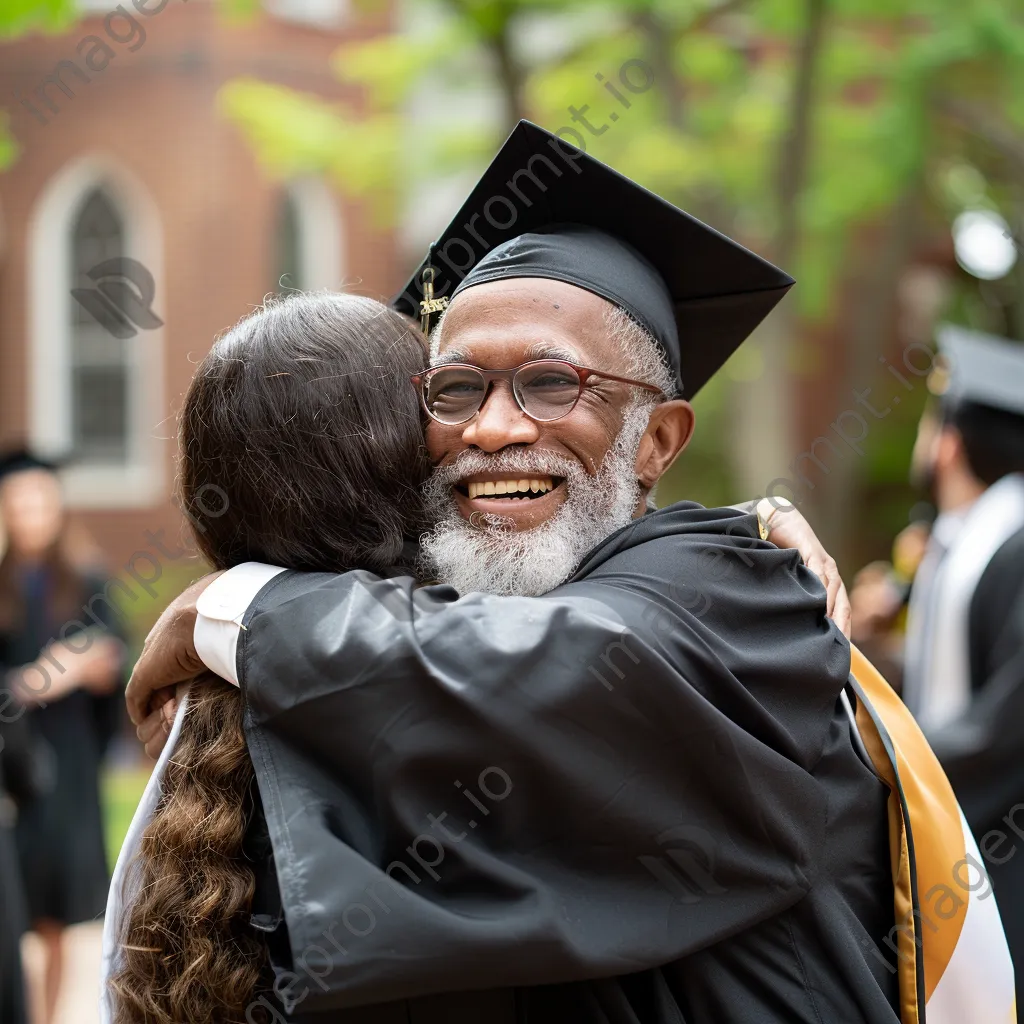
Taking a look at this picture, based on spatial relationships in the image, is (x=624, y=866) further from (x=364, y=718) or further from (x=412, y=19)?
(x=412, y=19)

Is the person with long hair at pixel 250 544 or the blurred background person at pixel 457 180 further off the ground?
the blurred background person at pixel 457 180

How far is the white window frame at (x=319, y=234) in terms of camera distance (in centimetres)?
1636

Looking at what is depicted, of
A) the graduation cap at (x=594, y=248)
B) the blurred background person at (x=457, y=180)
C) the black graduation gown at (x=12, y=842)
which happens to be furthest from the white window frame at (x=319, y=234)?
the graduation cap at (x=594, y=248)

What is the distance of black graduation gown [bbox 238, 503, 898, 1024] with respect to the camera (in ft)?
5.89

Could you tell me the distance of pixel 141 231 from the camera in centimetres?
1606

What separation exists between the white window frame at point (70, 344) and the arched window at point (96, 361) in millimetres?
73

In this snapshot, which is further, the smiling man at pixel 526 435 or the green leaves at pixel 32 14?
the green leaves at pixel 32 14

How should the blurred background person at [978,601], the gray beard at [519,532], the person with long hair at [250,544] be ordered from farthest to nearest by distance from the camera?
the blurred background person at [978,601] → the gray beard at [519,532] → the person with long hair at [250,544]

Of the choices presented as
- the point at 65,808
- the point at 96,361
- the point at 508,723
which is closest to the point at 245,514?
the point at 508,723

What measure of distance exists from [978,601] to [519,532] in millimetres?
2689

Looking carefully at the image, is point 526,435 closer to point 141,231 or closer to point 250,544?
point 250,544

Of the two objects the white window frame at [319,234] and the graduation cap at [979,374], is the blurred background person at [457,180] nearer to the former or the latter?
the white window frame at [319,234]

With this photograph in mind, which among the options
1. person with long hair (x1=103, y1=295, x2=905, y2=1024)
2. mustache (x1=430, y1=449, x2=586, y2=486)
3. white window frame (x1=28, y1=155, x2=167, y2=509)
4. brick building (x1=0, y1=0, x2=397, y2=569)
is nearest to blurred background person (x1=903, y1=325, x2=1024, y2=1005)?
mustache (x1=430, y1=449, x2=586, y2=486)

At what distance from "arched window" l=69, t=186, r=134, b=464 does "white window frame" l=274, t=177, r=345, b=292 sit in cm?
222
